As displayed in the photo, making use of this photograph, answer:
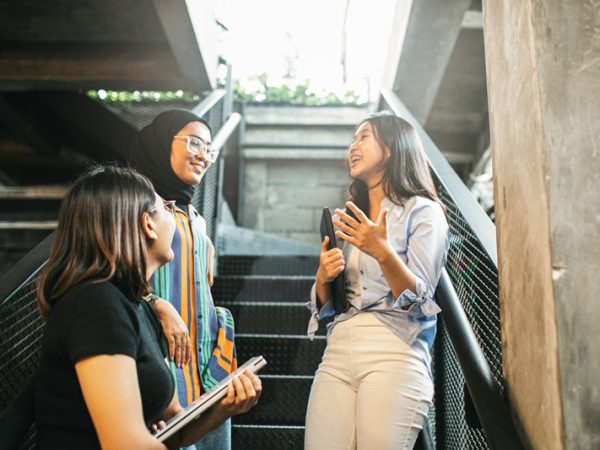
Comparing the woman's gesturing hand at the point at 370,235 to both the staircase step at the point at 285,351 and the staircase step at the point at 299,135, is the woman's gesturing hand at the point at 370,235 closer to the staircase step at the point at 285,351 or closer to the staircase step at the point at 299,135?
the staircase step at the point at 285,351

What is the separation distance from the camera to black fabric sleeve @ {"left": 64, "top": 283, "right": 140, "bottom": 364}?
1125mm

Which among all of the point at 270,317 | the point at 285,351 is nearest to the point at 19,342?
the point at 285,351

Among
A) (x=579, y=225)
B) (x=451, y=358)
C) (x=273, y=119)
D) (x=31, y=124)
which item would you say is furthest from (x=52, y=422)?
(x=273, y=119)

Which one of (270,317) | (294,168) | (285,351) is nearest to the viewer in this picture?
(285,351)

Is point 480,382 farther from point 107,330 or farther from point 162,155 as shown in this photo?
point 162,155

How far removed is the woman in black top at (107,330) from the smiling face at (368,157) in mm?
810

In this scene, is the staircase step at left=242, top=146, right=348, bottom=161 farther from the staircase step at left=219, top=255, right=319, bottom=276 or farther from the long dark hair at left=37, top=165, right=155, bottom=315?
the long dark hair at left=37, top=165, right=155, bottom=315

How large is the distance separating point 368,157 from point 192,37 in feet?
8.37

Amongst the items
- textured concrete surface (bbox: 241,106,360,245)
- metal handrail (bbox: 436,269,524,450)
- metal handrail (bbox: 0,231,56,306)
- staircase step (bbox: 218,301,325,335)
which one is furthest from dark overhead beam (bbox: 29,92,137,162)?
metal handrail (bbox: 436,269,524,450)

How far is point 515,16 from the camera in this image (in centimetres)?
134

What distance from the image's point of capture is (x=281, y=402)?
2.92 m

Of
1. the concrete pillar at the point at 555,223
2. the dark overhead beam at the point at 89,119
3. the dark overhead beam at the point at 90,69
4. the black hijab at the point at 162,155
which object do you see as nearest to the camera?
the concrete pillar at the point at 555,223

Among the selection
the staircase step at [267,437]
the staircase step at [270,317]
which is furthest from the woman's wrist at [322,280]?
the staircase step at [270,317]

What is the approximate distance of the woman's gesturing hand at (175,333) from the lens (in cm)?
174
